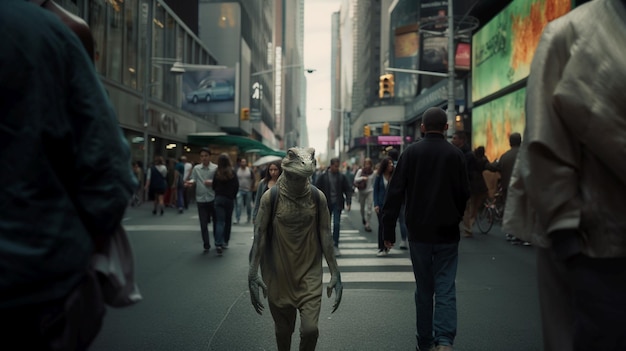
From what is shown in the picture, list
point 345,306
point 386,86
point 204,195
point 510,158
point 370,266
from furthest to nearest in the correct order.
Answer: point 386,86, point 204,195, point 510,158, point 370,266, point 345,306

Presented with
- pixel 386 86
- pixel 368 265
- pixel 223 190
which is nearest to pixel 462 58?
pixel 386 86

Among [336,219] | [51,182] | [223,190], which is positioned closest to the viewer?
[51,182]

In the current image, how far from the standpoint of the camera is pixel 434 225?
4.48 m

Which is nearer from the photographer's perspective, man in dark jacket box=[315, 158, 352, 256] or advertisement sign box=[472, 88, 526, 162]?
man in dark jacket box=[315, 158, 352, 256]

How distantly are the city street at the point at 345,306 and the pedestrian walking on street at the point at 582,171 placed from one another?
10.1ft

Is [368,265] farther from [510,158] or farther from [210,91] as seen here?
[210,91]

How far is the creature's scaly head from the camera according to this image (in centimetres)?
418

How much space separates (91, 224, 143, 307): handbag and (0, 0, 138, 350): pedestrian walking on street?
30 mm

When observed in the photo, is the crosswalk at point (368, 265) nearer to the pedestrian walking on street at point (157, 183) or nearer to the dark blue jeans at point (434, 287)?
the dark blue jeans at point (434, 287)

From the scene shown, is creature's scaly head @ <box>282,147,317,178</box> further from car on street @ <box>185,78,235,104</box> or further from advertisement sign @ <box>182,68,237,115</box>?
car on street @ <box>185,78,235,104</box>

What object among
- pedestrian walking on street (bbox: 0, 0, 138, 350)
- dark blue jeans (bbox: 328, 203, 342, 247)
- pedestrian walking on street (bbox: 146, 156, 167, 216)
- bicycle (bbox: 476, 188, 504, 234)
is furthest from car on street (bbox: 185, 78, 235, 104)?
pedestrian walking on street (bbox: 0, 0, 138, 350)

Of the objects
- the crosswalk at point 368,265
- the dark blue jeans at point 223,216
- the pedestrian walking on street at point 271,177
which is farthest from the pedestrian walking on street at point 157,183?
the pedestrian walking on street at point 271,177

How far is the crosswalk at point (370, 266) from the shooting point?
26.9ft

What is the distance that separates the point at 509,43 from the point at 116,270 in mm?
23185
